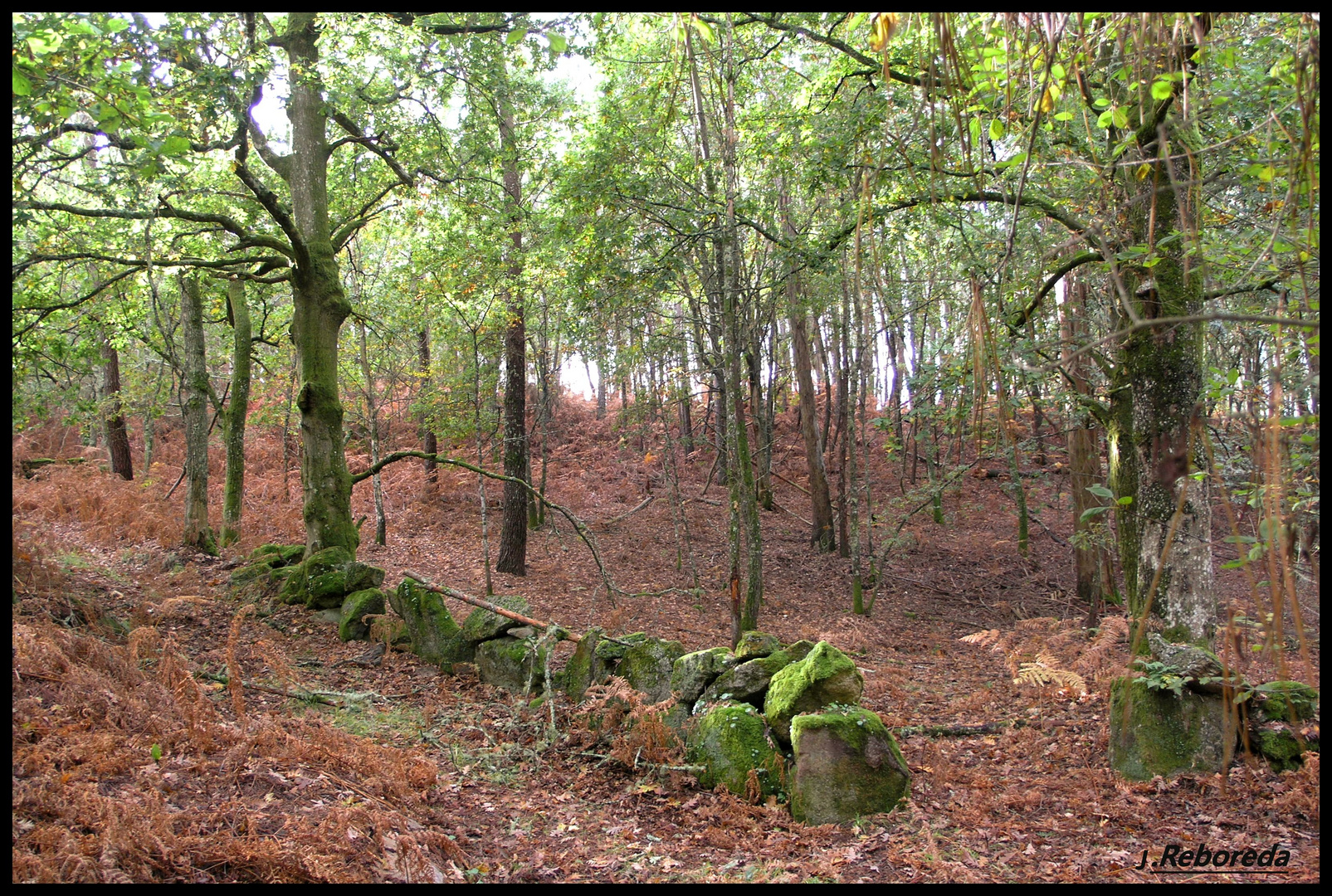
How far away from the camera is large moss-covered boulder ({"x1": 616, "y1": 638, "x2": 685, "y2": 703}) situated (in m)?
5.71

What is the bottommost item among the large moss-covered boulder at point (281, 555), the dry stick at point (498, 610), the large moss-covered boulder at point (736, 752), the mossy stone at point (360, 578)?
the large moss-covered boulder at point (736, 752)

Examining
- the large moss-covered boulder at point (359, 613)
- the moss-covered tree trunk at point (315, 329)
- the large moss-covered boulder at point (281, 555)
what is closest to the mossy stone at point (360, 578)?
the large moss-covered boulder at point (359, 613)

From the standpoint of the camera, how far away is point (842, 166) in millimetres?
6520

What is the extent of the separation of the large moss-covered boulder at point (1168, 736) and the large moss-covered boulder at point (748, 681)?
2272 mm

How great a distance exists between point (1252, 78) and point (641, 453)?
61.7ft

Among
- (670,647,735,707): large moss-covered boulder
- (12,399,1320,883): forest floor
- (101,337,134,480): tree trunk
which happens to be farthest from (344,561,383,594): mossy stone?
(101,337,134,480): tree trunk

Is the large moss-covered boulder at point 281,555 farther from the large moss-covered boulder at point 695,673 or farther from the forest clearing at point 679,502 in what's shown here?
the large moss-covered boulder at point 695,673

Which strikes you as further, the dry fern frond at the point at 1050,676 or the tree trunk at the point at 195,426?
the tree trunk at the point at 195,426

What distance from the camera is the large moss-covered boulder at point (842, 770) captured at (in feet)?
14.1

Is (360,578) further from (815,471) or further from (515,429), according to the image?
(815,471)

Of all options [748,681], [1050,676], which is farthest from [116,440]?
[1050,676]

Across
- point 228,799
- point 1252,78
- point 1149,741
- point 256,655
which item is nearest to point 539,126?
point 256,655

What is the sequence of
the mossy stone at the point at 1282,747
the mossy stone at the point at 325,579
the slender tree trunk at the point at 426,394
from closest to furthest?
the mossy stone at the point at 1282,747, the mossy stone at the point at 325,579, the slender tree trunk at the point at 426,394

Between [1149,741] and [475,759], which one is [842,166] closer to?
[1149,741]
